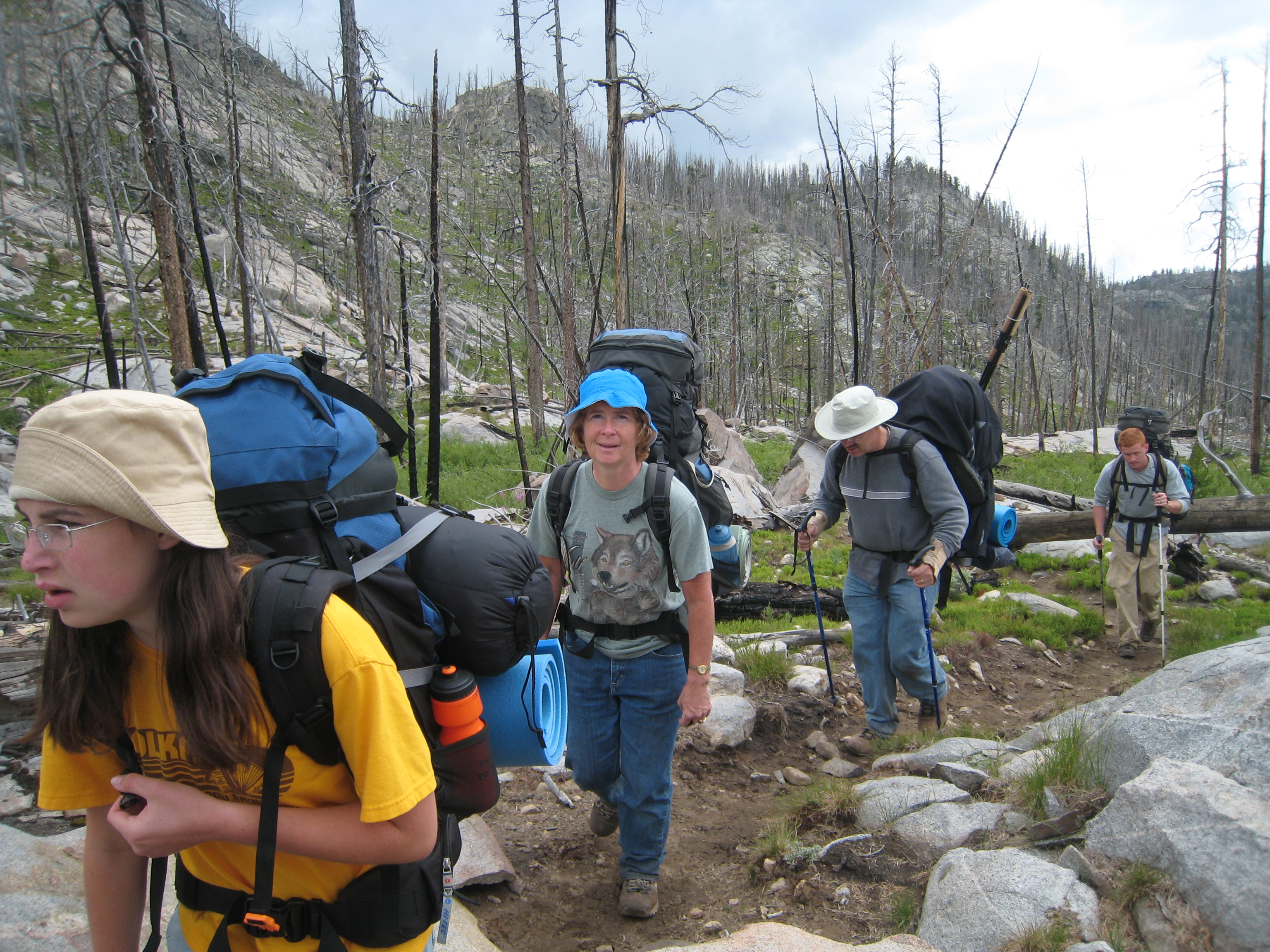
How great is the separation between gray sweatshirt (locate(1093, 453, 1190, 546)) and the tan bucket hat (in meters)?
7.74

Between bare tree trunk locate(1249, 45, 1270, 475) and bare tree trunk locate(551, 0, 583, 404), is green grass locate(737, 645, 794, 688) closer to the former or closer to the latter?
A: bare tree trunk locate(551, 0, 583, 404)

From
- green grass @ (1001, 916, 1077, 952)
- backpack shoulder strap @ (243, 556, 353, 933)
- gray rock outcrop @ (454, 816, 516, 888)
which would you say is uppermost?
backpack shoulder strap @ (243, 556, 353, 933)

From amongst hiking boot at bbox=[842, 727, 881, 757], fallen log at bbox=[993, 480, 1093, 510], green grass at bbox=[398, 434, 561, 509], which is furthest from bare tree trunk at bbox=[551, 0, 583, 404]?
fallen log at bbox=[993, 480, 1093, 510]

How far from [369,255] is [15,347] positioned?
19861 mm

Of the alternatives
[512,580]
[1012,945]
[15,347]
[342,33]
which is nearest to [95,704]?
[512,580]

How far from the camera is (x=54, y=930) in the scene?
226 cm

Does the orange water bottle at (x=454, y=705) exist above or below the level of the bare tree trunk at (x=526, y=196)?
below

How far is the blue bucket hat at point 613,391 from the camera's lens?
2.77 m

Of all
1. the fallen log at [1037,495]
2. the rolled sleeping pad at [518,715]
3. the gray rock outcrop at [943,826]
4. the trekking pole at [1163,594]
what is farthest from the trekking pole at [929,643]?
the fallen log at [1037,495]

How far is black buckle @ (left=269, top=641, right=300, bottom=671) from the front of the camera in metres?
1.14

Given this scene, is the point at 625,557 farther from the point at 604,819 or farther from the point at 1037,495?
the point at 1037,495

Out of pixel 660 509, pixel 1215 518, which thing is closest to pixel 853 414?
pixel 660 509

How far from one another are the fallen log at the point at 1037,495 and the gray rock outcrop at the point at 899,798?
38.4 ft

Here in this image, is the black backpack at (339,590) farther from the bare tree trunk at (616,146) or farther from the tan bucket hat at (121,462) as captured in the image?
the bare tree trunk at (616,146)
